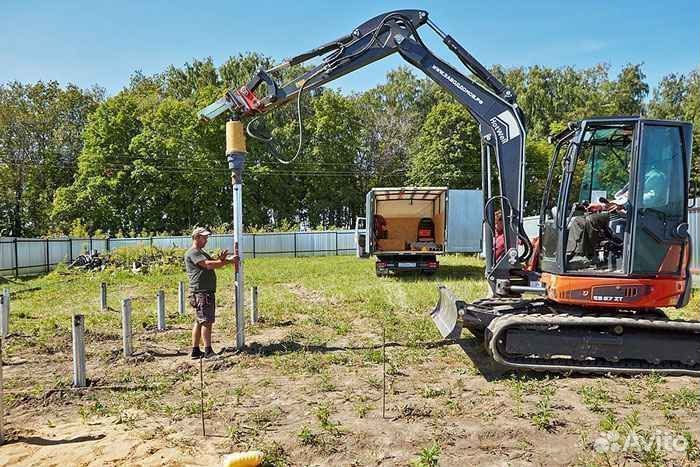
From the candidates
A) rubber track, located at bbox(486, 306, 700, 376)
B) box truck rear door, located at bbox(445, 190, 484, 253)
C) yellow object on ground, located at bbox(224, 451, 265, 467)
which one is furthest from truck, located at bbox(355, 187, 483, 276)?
yellow object on ground, located at bbox(224, 451, 265, 467)

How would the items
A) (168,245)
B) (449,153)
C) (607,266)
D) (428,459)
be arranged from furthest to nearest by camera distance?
1. (449,153)
2. (168,245)
3. (607,266)
4. (428,459)

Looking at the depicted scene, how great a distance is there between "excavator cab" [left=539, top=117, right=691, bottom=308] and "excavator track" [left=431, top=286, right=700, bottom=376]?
0.94ft

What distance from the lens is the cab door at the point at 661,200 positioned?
6578 mm

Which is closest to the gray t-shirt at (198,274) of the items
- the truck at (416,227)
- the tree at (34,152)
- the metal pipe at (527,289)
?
the metal pipe at (527,289)

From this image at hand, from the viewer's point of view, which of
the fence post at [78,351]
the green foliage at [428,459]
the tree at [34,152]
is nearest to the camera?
the green foliage at [428,459]

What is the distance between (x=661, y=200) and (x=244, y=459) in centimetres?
530

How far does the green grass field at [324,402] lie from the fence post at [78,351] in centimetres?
18

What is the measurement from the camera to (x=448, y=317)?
7.75 meters

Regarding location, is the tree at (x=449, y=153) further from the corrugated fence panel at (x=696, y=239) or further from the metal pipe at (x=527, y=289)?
the metal pipe at (x=527, y=289)

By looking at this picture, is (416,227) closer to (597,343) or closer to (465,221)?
(465,221)

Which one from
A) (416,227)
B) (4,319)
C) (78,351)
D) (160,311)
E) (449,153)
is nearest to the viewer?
(78,351)

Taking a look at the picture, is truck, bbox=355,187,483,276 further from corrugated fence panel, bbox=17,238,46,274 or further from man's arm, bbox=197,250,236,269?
corrugated fence panel, bbox=17,238,46,274

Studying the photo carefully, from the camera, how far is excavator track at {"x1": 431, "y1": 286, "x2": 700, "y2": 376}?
6621 millimetres

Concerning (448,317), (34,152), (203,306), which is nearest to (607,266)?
(448,317)
